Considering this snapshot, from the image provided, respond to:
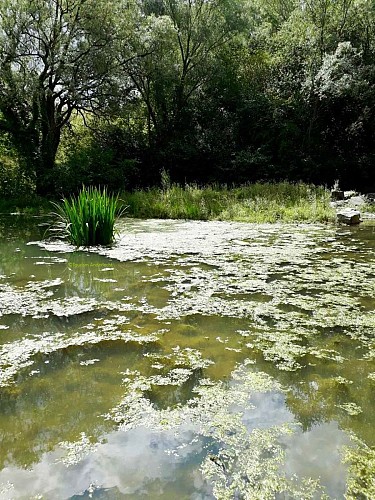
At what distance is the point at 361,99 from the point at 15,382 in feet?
50.8

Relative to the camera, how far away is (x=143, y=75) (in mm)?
14523

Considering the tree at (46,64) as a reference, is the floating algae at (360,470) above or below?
below

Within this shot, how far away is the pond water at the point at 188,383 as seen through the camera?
134 cm

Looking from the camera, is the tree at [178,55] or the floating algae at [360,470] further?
the tree at [178,55]

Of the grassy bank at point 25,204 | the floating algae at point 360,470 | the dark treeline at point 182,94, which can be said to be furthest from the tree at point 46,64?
the floating algae at point 360,470

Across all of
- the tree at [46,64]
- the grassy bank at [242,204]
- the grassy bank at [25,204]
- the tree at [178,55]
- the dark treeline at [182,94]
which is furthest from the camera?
the tree at [178,55]

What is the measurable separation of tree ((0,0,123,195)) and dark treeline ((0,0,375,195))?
35 millimetres

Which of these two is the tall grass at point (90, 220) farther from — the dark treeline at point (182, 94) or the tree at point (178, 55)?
the tree at point (178, 55)

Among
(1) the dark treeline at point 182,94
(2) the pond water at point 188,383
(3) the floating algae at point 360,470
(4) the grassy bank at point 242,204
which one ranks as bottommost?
(3) the floating algae at point 360,470

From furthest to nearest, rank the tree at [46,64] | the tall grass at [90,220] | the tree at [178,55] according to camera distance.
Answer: the tree at [178,55] → the tree at [46,64] → the tall grass at [90,220]

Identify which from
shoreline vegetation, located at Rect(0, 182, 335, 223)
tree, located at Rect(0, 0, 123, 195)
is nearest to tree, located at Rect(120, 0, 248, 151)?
tree, located at Rect(0, 0, 123, 195)

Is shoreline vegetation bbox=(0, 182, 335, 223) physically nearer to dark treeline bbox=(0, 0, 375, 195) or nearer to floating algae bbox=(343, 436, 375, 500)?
dark treeline bbox=(0, 0, 375, 195)

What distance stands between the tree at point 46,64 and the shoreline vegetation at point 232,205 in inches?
90.8

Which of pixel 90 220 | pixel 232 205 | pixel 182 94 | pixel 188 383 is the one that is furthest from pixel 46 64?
pixel 188 383
